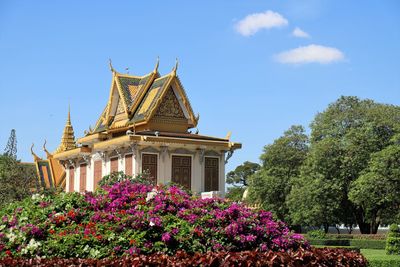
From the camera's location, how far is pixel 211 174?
113 feet

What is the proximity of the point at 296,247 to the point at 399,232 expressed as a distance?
1419 cm

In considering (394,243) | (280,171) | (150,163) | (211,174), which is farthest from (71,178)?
(394,243)

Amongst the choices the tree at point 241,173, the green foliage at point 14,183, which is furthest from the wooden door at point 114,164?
the tree at point 241,173

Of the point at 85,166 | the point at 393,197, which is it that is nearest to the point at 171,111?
the point at 85,166

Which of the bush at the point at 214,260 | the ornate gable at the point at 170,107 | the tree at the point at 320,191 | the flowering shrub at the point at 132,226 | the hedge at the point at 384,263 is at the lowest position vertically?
the hedge at the point at 384,263

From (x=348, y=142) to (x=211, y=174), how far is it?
899 cm

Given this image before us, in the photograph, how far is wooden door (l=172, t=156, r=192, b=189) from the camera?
33.2 meters

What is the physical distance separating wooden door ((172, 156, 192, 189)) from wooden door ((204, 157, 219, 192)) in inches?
40.6

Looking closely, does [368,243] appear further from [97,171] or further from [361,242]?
[97,171]

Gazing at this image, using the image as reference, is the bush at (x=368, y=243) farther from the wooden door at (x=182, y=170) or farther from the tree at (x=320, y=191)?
the wooden door at (x=182, y=170)

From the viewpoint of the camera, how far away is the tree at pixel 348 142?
36531 mm

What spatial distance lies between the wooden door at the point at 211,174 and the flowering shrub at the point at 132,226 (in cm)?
2176

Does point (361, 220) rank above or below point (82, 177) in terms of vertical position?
below

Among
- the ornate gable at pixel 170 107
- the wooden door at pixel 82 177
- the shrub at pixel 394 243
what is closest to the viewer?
the shrub at pixel 394 243
